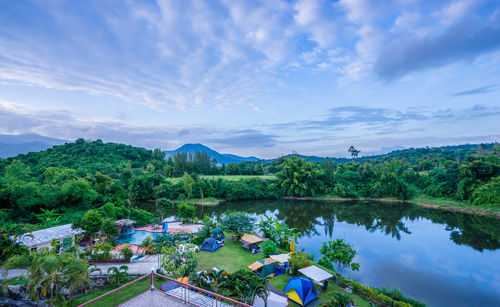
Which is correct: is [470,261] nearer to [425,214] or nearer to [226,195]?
[425,214]

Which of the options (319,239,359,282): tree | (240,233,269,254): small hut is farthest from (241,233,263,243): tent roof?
(319,239,359,282): tree

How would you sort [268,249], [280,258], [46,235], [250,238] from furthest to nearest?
[250,238], [268,249], [46,235], [280,258]

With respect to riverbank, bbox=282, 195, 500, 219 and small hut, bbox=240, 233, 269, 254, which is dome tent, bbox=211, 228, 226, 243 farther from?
riverbank, bbox=282, 195, 500, 219

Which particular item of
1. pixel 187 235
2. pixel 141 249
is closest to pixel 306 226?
pixel 187 235

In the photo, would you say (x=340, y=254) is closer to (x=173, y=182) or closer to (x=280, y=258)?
(x=280, y=258)

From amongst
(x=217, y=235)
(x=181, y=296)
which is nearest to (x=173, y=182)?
(x=217, y=235)

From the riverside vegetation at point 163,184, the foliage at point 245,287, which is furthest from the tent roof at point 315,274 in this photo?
the riverside vegetation at point 163,184
